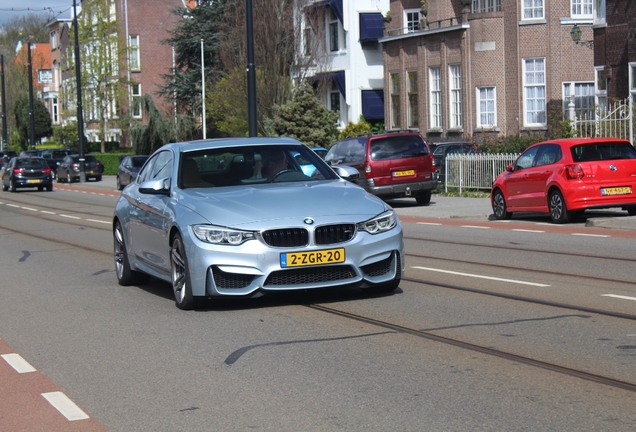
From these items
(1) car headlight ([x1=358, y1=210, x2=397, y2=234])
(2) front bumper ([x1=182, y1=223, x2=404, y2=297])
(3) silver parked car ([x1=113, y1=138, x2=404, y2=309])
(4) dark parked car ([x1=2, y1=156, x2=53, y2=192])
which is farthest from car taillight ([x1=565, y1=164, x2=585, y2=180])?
(4) dark parked car ([x1=2, y1=156, x2=53, y2=192])

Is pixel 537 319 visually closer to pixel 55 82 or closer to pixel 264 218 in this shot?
pixel 264 218

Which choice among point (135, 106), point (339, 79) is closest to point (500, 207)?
point (339, 79)

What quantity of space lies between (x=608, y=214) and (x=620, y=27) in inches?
501

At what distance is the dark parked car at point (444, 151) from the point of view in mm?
31312

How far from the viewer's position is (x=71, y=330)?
8898mm

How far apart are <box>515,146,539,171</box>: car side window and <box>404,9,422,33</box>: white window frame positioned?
89.5ft

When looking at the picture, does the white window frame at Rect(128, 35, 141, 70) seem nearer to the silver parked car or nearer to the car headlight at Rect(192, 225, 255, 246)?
the silver parked car

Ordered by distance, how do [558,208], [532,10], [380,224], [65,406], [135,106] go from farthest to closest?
[135,106]
[532,10]
[558,208]
[380,224]
[65,406]

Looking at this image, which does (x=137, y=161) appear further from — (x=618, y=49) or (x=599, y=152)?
(x=599, y=152)

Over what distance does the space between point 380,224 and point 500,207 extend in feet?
39.0

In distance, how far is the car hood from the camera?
356 inches

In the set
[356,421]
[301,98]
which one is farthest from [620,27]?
[356,421]

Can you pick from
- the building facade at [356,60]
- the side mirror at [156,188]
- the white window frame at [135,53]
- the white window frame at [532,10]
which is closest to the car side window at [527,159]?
the side mirror at [156,188]

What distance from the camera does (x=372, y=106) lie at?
167ft
